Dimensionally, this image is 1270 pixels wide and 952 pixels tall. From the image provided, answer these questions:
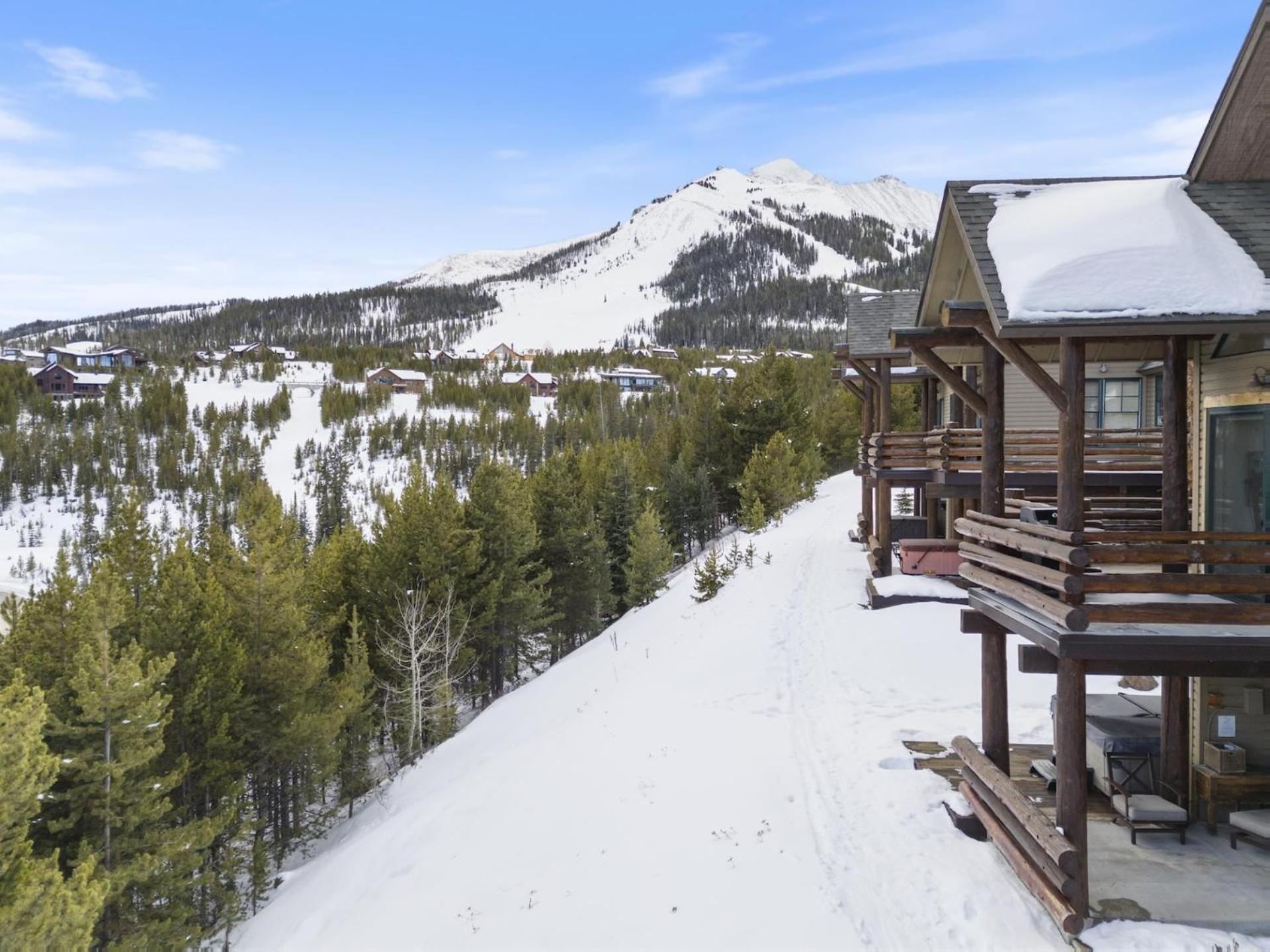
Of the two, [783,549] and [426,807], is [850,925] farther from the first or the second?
[783,549]

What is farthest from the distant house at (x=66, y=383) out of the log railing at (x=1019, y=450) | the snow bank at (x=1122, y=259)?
the snow bank at (x=1122, y=259)

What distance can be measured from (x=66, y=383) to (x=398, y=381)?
50.3 m

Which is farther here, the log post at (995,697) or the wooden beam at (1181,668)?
the log post at (995,697)

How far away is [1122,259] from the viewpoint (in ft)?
22.0

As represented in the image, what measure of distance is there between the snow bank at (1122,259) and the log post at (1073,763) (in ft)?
9.93

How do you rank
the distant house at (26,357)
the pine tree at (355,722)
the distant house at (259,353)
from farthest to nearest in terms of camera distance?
the distant house at (26,357), the distant house at (259,353), the pine tree at (355,722)

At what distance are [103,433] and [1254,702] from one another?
123m

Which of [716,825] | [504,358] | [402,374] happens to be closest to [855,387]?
[716,825]

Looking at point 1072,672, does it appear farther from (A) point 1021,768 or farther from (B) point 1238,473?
(A) point 1021,768

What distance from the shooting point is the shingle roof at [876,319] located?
21.7 meters

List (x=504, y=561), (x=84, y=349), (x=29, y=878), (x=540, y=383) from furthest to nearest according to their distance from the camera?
1. (x=84, y=349)
2. (x=540, y=383)
3. (x=504, y=561)
4. (x=29, y=878)

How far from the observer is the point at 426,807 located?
1237 centimetres

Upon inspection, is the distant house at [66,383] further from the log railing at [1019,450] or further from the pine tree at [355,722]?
the log railing at [1019,450]

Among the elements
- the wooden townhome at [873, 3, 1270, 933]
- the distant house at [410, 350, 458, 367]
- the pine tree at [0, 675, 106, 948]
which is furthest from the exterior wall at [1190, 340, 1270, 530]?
the distant house at [410, 350, 458, 367]
